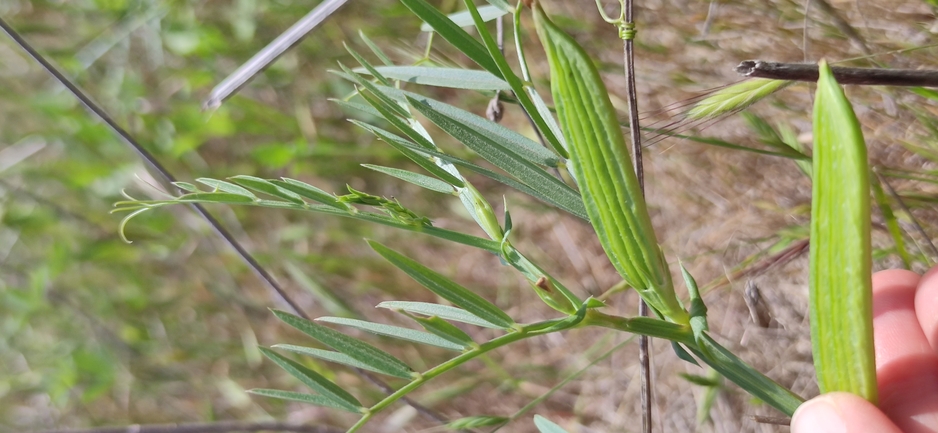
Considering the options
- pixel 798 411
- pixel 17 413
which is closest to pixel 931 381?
pixel 798 411

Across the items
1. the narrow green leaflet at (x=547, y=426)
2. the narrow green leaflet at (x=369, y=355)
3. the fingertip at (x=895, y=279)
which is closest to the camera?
the narrow green leaflet at (x=369, y=355)

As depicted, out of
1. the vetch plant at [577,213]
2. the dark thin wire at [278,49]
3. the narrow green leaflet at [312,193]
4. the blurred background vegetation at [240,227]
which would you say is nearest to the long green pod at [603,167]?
the vetch plant at [577,213]

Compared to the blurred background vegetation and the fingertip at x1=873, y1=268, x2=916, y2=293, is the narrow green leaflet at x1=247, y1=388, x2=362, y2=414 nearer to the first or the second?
the fingertip at x1=873, y1=268, x2=916, y2=293

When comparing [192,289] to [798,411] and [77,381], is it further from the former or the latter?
[798,411]

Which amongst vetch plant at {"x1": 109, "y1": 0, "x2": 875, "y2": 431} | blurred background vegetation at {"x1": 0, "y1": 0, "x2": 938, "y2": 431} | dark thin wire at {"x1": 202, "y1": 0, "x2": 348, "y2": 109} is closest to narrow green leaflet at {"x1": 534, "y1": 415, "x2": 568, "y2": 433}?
vetch plant at {"x1": 109, "y1": 0, "x2": 875, "y2": 431}

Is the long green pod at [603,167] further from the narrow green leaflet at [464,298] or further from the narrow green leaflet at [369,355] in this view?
the narrow green leaflet at [369,355]

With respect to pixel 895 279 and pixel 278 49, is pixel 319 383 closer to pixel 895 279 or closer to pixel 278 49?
pixel 278 49
